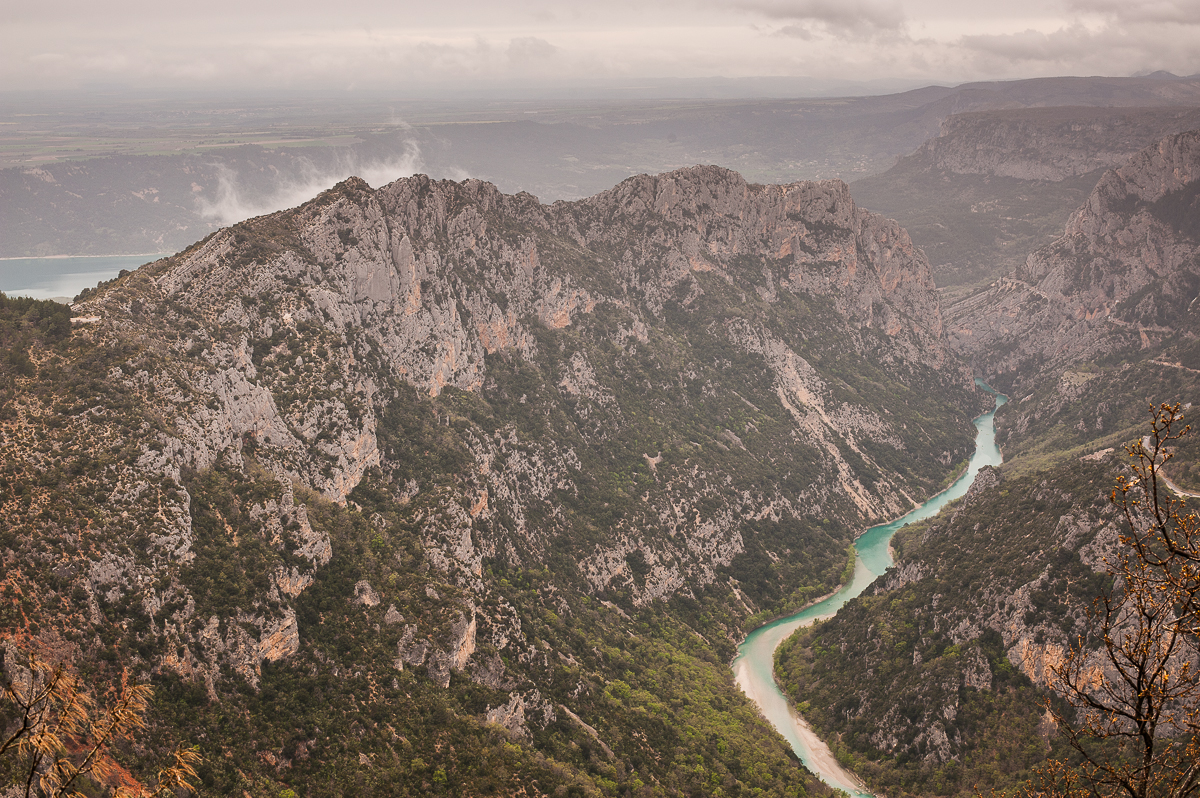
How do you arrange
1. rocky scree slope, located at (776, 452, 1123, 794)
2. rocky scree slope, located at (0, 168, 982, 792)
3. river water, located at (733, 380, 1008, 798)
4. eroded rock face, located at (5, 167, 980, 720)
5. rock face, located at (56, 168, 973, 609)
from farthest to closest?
1. river water, located at (733, 380, 1008, 798)
2. rock face, located at (56, 168, 973, 609)
3. rocky scree slope, located at (776, 452, 1123, 794)
4. eroded rock face, located at (5, 167, 980, 720)
5. rocky scree slope, located at (0, 168, 982, 792)

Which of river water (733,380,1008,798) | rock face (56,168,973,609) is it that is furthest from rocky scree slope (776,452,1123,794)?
rock face (56,168,973,609)

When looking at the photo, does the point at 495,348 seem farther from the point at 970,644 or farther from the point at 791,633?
the point at 970,644

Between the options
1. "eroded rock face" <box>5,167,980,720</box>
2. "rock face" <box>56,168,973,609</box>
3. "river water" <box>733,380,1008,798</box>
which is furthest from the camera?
"river water" <box>733,380,1008,798</box>

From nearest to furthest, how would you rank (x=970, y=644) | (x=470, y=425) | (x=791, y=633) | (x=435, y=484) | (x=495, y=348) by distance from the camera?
1. (x=970, y=644)
2. (x=435, y=484)
3. (x=470, y=425)
4. (x=791, y=633)
5. (x=495, y=348)

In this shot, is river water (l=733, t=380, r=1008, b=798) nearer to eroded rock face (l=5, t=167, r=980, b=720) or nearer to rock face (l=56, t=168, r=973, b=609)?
eroded rock face (l=5, t=167, r=980, b=720)

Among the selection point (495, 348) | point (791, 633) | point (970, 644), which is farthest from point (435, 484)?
point (970, 644)

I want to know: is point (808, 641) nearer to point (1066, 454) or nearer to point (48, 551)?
point (1066, 454)
